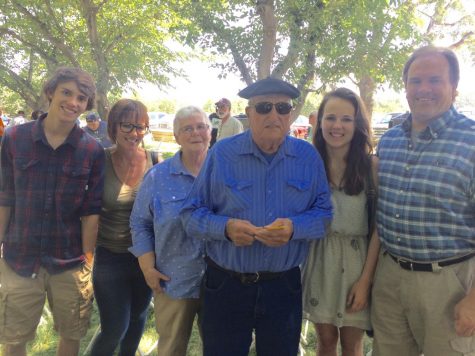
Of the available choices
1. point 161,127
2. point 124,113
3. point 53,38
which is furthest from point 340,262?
point 161,127

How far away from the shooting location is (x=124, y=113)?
2602 millimetres

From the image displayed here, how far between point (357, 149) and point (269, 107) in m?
0.73

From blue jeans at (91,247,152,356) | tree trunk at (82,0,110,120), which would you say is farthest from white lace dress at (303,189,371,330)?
tree trunk at (82,0,110,120)

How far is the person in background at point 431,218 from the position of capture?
202 cm

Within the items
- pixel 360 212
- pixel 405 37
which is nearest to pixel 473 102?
pixel 405 37

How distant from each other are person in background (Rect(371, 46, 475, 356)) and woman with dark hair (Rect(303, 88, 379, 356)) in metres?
0.11

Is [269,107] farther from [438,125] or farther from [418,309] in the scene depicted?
[418,309]

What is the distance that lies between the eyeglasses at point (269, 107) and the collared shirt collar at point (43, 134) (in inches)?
48.5

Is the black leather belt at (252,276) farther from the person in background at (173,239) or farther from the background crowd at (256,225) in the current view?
the person in background at (173,239)

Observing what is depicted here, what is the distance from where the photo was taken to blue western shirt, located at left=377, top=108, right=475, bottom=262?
201 centimetres

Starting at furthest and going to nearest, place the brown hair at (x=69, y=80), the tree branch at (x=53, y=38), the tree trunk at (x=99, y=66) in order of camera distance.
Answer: the tree branch at (x=53, y=38) < the tree trunk at (x=99, y=66) < the brown hair at (x=69, y=80)

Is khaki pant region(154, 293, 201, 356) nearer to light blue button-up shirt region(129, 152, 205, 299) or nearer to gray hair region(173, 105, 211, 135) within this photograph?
light blue button-up shirt region(129, 152, 205, 299)

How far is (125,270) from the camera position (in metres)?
2.66

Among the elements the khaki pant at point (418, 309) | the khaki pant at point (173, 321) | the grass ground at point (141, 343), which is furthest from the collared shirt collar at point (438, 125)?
the grass ground at point (141, 343)
